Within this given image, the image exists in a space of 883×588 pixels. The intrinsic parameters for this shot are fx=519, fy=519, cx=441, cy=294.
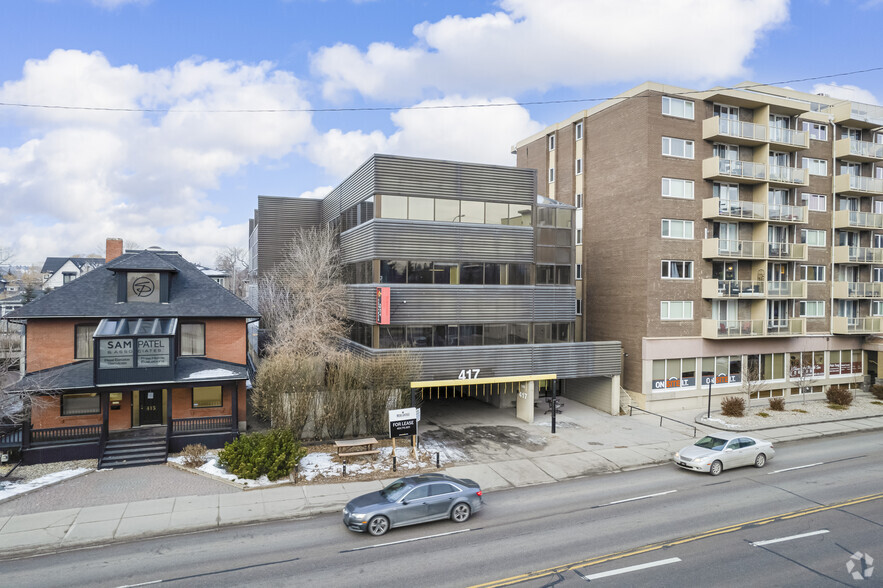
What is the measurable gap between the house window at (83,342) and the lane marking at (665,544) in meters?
20.5

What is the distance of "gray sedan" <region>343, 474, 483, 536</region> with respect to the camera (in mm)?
15016

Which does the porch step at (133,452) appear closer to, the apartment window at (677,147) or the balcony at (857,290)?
the apartment window at (677,147)

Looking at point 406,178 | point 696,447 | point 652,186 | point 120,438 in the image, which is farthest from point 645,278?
point 120,438

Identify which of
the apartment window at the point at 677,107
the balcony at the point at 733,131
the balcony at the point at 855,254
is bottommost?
the balcony at the point at 855,254

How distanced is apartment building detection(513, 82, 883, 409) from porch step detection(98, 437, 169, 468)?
2635 cm

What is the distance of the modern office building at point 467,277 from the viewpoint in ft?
89.9

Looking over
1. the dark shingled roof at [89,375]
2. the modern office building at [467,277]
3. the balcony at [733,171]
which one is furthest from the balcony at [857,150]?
the dark shingled roof at [89,375]

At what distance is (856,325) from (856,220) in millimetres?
7775

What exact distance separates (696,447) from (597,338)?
14.8m

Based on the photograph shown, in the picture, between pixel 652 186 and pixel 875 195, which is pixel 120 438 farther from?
pixel 875 195

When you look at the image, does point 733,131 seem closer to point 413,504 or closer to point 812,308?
point 812,308

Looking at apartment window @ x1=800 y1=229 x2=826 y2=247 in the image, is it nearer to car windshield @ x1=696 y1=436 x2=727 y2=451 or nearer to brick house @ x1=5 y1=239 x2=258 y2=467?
car windshield @ x1=696 y1=436 x2=727 y2=451

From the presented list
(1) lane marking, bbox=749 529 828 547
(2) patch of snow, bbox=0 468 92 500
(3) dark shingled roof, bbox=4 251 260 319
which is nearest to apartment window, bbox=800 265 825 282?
(1) lane marking, bbox=749 529 828 547

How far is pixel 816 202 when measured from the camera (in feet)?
124
